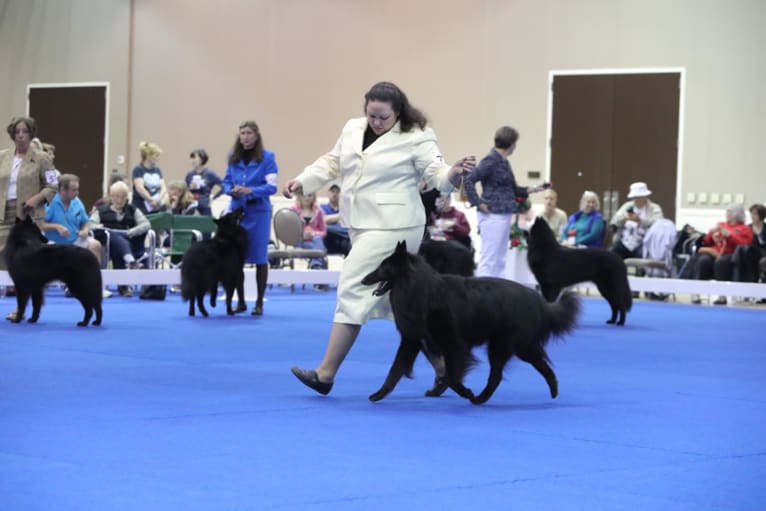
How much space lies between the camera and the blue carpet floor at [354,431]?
120 inches

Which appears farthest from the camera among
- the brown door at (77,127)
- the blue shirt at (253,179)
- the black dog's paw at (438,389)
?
the brown door at (77,127)

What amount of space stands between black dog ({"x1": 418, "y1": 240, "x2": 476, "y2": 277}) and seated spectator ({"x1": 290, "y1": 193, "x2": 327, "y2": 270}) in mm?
4023

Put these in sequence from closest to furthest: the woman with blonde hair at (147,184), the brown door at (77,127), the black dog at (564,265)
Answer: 1. the black dog at (564,265)
2. the woman with blonde hair at (147,184)
3. the brown door at (77,127)

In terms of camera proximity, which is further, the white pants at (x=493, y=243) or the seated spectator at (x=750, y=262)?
the seated spectator at (x=750, y=262)

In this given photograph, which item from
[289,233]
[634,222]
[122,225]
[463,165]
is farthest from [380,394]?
[634,222]

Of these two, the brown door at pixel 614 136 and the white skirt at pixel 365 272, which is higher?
the brown door at pixel 614 136

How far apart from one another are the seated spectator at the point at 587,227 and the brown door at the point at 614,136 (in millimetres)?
2069

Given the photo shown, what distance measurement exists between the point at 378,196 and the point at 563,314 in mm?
925

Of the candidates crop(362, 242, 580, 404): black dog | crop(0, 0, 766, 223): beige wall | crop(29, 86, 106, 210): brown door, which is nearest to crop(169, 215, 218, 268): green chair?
crop(0, 0, 766, 223): beige wall

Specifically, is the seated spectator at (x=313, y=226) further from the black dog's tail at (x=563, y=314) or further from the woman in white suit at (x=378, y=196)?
the black dog's tail at (x=563, y=314)

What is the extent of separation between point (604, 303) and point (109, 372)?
7.41m

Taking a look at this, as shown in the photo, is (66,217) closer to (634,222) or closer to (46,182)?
(46,182)

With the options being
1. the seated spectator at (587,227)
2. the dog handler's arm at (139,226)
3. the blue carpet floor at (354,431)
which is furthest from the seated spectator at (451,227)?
the blue carpet floor at (354,431)

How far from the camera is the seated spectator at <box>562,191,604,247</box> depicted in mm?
13000
